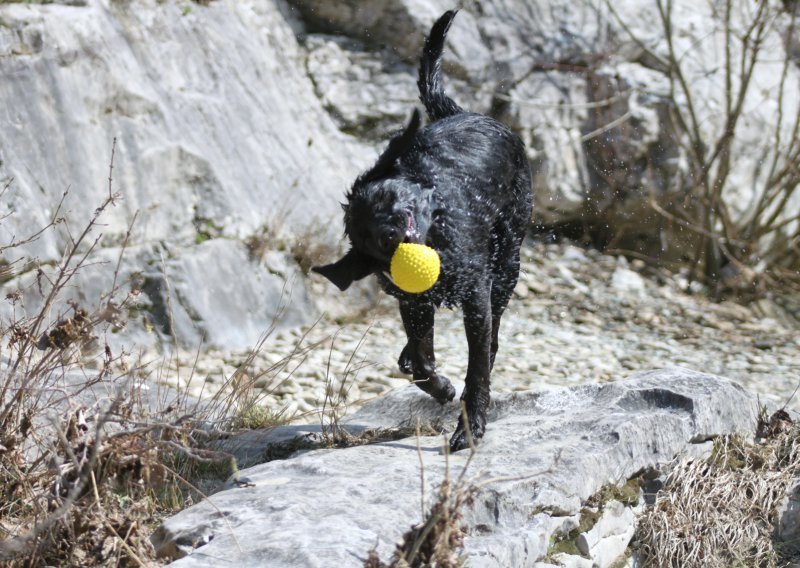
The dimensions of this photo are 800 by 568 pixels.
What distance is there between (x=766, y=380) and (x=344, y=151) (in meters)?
3.52

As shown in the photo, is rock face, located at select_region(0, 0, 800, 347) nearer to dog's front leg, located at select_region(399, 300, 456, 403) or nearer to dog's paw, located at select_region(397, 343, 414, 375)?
dog's paw, located at select_region(397, 343, 414, 375)

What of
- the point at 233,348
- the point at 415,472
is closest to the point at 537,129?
the point at 233,348

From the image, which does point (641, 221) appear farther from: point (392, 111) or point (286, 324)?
point (286, 324)

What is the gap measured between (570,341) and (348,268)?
128 inches

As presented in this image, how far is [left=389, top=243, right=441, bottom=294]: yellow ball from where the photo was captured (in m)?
3.34

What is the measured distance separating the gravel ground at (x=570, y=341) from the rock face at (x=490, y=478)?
1256 millimetres

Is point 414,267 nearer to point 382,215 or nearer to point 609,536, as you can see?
point 382,215

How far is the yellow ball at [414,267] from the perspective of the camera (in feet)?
11.0

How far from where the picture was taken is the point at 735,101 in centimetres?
884

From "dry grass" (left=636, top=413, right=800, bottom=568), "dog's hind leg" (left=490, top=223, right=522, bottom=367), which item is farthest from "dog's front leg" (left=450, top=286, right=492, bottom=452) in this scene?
"dry grass" (left=636, top=413, right=800, bottom=568)

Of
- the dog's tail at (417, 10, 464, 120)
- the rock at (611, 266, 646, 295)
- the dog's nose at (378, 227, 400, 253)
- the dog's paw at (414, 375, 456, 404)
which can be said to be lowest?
the rock at (611, 266, 646, 295)

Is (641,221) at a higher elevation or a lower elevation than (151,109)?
lower

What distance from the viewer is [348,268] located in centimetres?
376

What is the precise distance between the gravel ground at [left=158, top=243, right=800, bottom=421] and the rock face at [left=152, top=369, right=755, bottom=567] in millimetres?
1256
